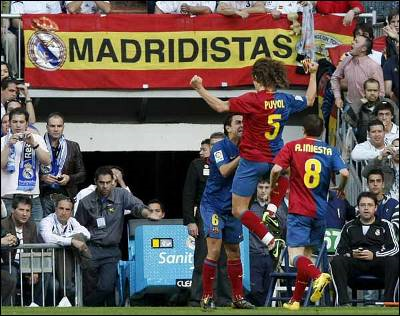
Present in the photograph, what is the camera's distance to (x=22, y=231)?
16.5 metres

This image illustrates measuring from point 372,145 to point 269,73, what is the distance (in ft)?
15.2

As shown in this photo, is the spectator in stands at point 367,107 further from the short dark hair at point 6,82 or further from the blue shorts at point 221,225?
the blue shorts at point 221,225

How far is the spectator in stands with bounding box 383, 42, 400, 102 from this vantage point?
1903 centimetres

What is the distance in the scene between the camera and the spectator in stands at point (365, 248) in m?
16.1

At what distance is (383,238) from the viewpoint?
647 inches

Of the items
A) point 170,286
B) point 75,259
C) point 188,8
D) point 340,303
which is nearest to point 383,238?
point 340,303

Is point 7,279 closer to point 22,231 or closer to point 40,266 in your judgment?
point 40,266

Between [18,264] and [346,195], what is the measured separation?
526 cm

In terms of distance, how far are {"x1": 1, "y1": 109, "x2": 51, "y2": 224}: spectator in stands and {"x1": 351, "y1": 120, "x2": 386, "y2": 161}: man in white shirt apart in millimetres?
3996

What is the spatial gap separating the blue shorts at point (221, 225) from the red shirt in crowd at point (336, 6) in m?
7.39

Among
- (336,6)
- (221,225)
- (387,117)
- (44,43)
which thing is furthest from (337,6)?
(221,225)

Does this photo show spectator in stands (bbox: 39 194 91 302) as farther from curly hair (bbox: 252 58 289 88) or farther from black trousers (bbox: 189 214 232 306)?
curly hair (bbox: 252 58 289 88)

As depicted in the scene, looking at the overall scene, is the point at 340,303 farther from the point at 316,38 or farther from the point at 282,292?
the point at 316,38

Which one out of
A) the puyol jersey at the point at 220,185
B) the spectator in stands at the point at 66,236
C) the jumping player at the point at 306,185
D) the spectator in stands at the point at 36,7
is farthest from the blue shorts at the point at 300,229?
the spectator in stands at the point at 36,7
